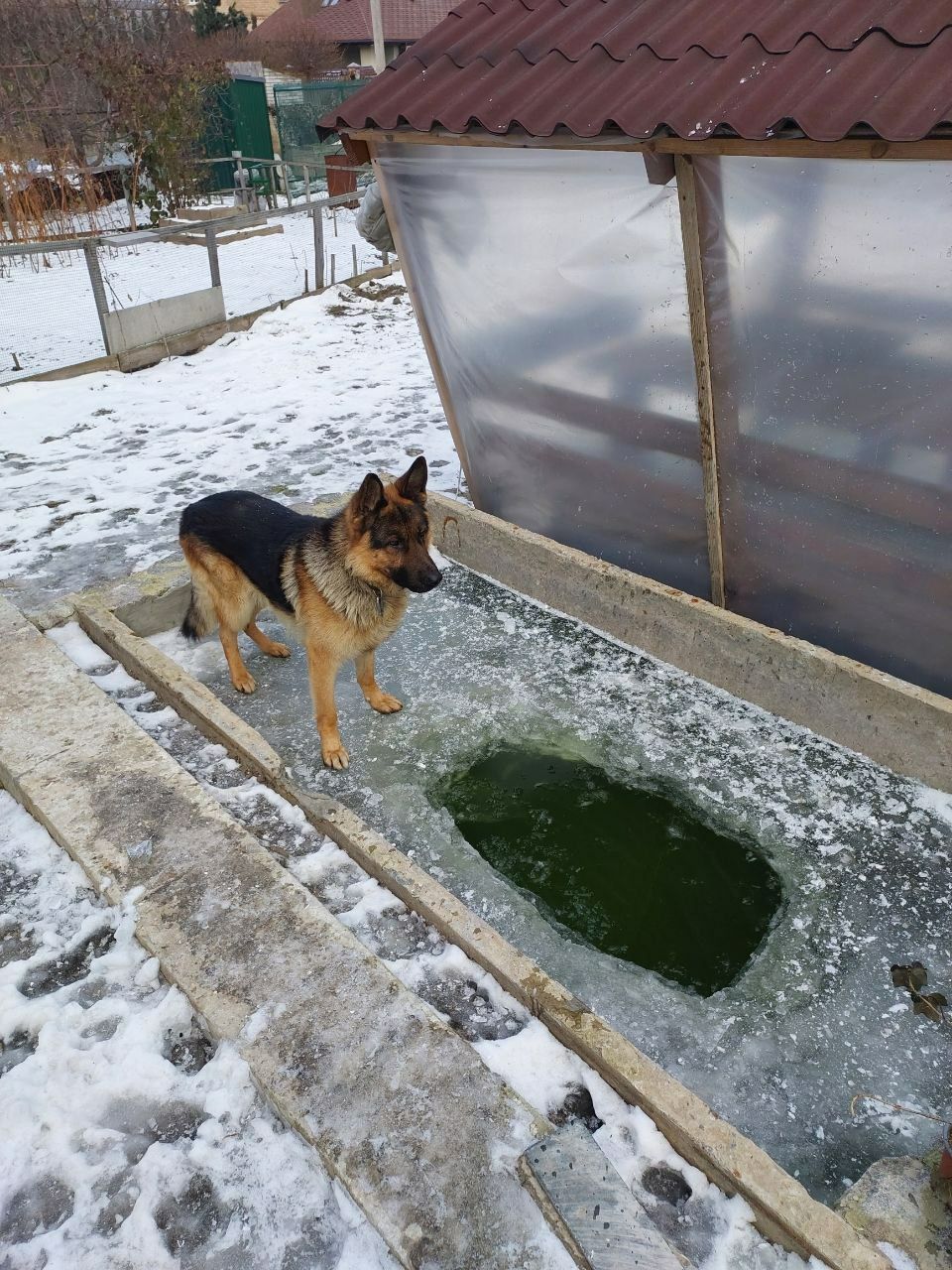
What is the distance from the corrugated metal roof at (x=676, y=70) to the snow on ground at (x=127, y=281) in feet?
20.8

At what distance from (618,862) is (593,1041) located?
1.20m

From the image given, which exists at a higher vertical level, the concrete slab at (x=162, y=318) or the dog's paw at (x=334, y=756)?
the concrete slab at (x=162, y=318)

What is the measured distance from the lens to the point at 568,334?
4.69m

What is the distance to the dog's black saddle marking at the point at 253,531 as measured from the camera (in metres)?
3.90

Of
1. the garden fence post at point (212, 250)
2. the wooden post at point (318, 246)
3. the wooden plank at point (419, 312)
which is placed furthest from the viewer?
the wooden post at point (318, 246)

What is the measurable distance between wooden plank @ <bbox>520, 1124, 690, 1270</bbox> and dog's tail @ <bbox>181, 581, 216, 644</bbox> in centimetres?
311

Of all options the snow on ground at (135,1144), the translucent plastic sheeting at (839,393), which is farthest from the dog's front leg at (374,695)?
the translucent plastic sheeting at (839,393)

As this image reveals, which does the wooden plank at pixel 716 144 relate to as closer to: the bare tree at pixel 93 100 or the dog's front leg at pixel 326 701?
the dog's front leg at pixel 326 701

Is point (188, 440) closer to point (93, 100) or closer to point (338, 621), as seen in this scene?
point (338, 621)

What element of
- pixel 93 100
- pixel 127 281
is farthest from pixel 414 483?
Result: pixel 93 100

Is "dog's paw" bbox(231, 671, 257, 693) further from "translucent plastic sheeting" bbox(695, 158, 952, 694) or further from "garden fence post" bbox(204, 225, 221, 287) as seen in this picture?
"garden fence post" bbox(204, 225, 221, 287)

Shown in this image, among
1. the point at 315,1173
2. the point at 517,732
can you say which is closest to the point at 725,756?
the point at 517,732

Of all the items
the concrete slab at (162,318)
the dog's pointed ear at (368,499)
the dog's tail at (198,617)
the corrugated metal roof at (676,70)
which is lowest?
the dog's tail at (198,617)

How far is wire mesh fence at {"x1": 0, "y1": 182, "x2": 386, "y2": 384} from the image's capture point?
9234 mm
